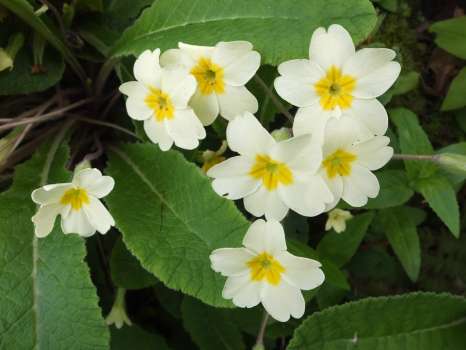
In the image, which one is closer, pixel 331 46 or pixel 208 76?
pixel 331 46

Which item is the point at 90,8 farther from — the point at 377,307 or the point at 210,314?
the point at 377,307

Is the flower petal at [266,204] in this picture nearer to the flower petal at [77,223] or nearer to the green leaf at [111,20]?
the flower petal at [77,223]

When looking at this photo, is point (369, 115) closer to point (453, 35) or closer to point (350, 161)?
point (350, 161)

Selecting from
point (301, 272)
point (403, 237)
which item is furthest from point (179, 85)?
point (403, 237)

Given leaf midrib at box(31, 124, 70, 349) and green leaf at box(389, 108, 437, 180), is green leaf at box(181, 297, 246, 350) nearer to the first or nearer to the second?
leaf midrib at box(31, 124, 70, 349)

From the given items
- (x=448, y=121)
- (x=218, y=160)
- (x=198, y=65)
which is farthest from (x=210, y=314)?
(x=448, y=121)

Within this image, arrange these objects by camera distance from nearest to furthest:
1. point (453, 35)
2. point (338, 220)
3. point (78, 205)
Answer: point (78, 205), point (338, 220), point (453, 35)
